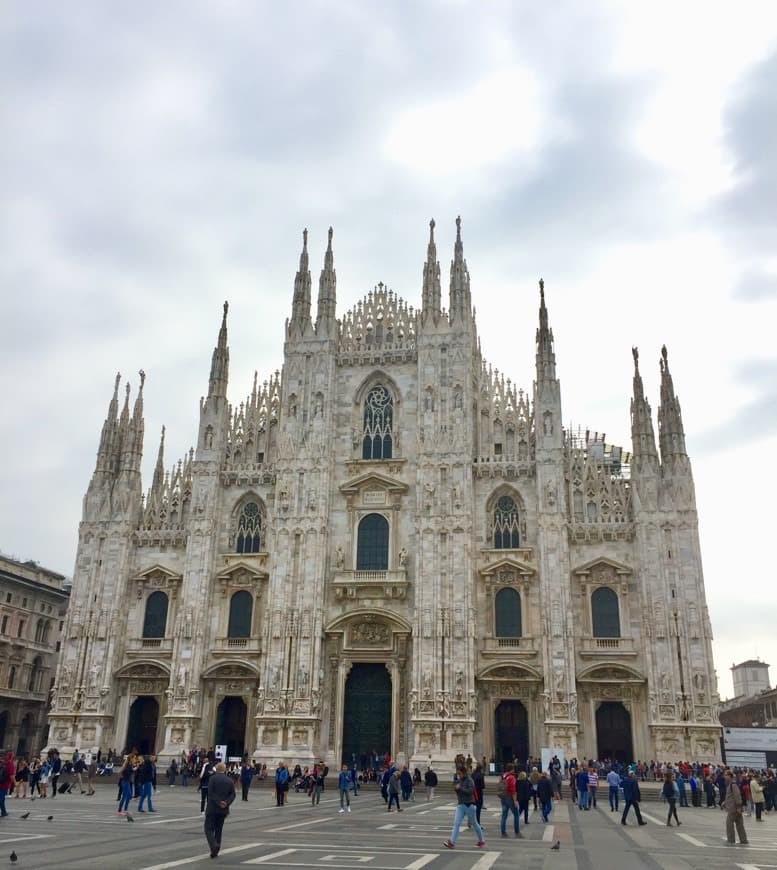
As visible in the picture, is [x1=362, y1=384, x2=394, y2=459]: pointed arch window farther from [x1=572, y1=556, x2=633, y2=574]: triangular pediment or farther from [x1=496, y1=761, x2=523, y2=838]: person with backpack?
[x1=496, y1=761, x2=523, y2=838]: person with backpack

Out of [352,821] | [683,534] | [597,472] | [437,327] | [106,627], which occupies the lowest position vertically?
[352,821]

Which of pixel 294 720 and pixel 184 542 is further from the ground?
pixel 184 542

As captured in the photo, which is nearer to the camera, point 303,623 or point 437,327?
point 303,623

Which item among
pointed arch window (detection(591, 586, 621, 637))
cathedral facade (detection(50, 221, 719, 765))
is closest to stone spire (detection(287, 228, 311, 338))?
cathedral facade (detection(50, 221, 719, 765))

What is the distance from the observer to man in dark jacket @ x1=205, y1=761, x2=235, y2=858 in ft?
42.5

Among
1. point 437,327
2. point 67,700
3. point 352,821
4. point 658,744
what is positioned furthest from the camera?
point 437,327

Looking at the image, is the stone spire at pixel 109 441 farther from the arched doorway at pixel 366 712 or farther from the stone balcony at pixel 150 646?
the arched doorway at pixel 366 712

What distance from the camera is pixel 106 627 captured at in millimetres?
43219

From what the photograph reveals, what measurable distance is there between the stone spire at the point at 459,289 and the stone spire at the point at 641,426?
31.8 ft

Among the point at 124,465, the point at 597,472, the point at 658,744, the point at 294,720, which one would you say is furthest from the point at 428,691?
the point at 124,465

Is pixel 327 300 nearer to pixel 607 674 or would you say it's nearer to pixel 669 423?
pixel 669 423

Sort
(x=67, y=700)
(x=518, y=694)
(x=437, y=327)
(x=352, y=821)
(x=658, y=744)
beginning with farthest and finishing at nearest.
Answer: (x=437, y=327)
(x=67, y=700)
(x=518, y=694)
(x=658, y=744)
(x=352, y=821)

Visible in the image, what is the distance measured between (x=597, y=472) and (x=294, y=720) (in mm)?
19093

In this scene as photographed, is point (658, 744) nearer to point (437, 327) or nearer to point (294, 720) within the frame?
point (294, 720)
